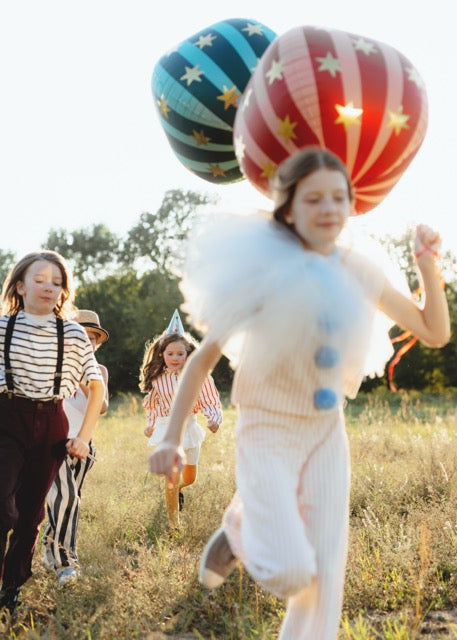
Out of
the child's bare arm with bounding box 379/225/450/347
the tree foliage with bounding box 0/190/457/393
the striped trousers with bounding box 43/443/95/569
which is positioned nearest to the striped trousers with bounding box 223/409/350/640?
the child's bare arm with bounding box 379/225/450/347

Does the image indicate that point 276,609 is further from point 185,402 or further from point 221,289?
point 221,289

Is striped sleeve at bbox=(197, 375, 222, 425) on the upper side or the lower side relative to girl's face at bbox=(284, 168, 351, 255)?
lower

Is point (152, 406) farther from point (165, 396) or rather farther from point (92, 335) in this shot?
point (92, 335)

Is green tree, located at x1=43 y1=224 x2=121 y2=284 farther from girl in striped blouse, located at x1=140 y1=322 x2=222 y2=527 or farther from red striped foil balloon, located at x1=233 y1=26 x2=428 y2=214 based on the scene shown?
red striped foil balloon, located at x1=233 y1=26 x2=428 y2=214

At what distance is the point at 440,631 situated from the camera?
3.59 metres

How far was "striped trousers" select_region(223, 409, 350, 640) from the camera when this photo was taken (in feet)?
8.24

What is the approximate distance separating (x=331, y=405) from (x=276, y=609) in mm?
1672

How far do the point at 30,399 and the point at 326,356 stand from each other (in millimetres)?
2060

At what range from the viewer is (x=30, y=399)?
4113mm

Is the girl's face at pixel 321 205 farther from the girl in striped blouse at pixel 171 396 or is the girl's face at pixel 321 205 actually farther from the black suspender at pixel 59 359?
the girl in striped blouse at pixel 171 396

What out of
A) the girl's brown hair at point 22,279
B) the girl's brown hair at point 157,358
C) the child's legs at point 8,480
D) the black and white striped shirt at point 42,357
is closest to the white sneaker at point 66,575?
the child's legs at point 8,480

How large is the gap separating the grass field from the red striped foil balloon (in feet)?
5.64

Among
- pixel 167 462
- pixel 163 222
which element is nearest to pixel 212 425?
pixel 167 462

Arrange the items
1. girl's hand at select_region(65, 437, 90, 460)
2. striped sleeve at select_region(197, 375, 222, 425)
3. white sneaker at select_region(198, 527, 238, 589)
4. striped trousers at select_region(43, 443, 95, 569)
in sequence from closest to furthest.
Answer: white sneaker at select_region(198, 527, 238, 589) → girl's hand at select_region(65, 437, 90, 460) → striped trousers at select_region(43, 443, 95, 569) → striped sleeve at select_region(197, 375, 222, 425)
